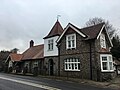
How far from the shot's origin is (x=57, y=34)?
3062cm

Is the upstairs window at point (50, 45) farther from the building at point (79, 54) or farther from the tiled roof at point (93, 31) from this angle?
the tiled roof at point (93, 31)

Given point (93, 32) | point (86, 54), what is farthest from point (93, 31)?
point (86, 54)

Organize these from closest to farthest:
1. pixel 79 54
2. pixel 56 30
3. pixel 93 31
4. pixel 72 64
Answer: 1. pixel 79 54
2. pixel 93 31
3. pixel 72 64
4. pixel 56 30

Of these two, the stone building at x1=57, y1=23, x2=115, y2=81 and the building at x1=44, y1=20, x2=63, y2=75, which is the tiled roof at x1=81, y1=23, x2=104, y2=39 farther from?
the building at x1=44, y1=20, x2=63, y2=75

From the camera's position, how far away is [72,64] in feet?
87.5

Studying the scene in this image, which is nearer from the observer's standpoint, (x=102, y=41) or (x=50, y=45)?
(x=102, y=41)

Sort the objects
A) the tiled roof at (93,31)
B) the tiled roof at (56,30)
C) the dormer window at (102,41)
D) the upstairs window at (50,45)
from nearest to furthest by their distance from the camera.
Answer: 1. the tiled roof at (93,31)
2. the dormer window at (102,41)
3. the tiled roof at (56,30)
4. the upstairs window at (50,45)

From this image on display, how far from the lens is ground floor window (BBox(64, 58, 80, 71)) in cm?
2608

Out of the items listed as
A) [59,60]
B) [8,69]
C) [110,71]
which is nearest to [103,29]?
[110,71]

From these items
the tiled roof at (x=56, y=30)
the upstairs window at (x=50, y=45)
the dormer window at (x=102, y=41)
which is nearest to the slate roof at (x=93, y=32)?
the dormer window at (x=102, y=41)

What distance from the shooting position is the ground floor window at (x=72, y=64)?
26078 millimetres

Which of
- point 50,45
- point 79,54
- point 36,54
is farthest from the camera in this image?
point 36,54

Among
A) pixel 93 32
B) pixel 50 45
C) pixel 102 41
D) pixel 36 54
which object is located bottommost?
pixel 36 54

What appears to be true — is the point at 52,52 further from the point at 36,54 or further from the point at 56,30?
the point at 36,54
